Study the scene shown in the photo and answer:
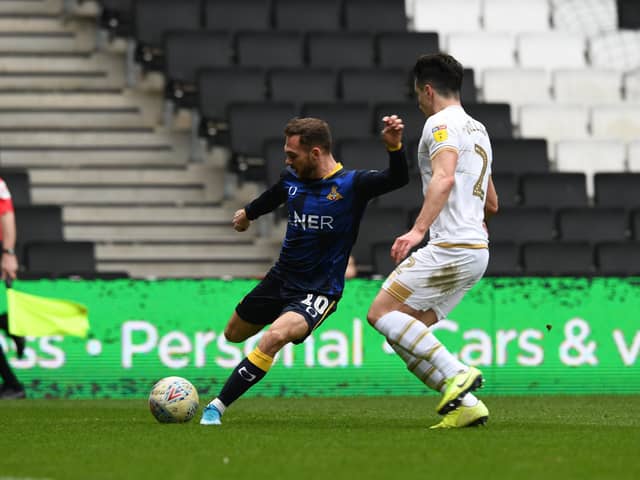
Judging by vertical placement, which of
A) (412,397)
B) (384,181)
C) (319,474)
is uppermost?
(384,181)

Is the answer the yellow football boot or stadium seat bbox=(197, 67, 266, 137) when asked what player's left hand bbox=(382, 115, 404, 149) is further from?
stadium seat bbox=(197, 67, 266, 137)

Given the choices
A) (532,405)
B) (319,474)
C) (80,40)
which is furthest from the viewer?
(80,40)

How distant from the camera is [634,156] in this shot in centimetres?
1931

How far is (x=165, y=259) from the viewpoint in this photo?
17750 mm

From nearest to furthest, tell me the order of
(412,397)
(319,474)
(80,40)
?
(319,474), (412,397), (80,40)

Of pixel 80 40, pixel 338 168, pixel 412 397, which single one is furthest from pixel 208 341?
pixel 80 40

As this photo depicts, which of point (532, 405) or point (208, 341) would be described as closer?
point (532, 405)

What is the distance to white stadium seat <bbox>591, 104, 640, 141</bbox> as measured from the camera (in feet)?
65.3

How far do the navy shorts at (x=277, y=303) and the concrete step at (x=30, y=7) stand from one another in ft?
40.3

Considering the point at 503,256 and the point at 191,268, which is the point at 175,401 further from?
the point at 191,268

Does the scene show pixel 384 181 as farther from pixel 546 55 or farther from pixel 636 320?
pixel 546 55

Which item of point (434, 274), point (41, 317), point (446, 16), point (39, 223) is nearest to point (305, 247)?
point (434, 274)

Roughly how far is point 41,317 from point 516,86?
8.91 meters

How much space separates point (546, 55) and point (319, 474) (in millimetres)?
15474
